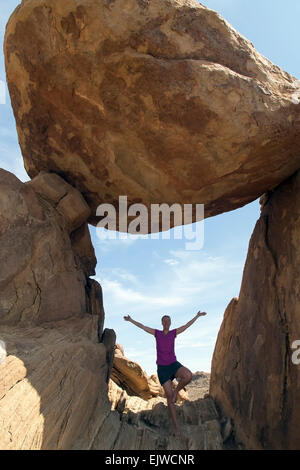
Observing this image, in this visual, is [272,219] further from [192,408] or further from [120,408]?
[120,408]

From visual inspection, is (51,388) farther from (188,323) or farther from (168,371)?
(188,323)

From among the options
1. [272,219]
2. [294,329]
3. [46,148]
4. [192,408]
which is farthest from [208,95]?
[192,408]

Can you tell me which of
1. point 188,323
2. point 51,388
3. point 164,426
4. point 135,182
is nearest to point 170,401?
point 164,426

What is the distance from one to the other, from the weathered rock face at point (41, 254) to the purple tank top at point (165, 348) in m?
1.59

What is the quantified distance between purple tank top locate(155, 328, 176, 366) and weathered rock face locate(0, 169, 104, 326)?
1589mm

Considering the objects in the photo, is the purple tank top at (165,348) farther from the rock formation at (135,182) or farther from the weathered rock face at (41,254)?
the weathered rock face at (41,254)

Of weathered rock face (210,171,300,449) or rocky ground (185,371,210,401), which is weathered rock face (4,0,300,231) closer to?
weathered rock face (210,171,300,449)

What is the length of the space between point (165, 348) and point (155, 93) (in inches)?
174

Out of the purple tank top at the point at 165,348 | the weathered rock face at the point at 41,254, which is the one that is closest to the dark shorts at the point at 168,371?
the purple tank top at the point at 165,348

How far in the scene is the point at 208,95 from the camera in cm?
534

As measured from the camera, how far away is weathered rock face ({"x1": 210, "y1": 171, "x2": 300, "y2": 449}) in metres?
5.62

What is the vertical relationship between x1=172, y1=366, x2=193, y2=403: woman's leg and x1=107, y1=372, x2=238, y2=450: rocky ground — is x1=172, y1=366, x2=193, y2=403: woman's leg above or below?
above

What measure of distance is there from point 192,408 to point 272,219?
413 centimetres

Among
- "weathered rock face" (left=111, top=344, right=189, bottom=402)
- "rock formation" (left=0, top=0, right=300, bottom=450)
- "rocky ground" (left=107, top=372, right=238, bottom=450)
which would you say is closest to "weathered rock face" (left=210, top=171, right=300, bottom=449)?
"rock formation" (left=0, top=0, right=300, bottom=450)
